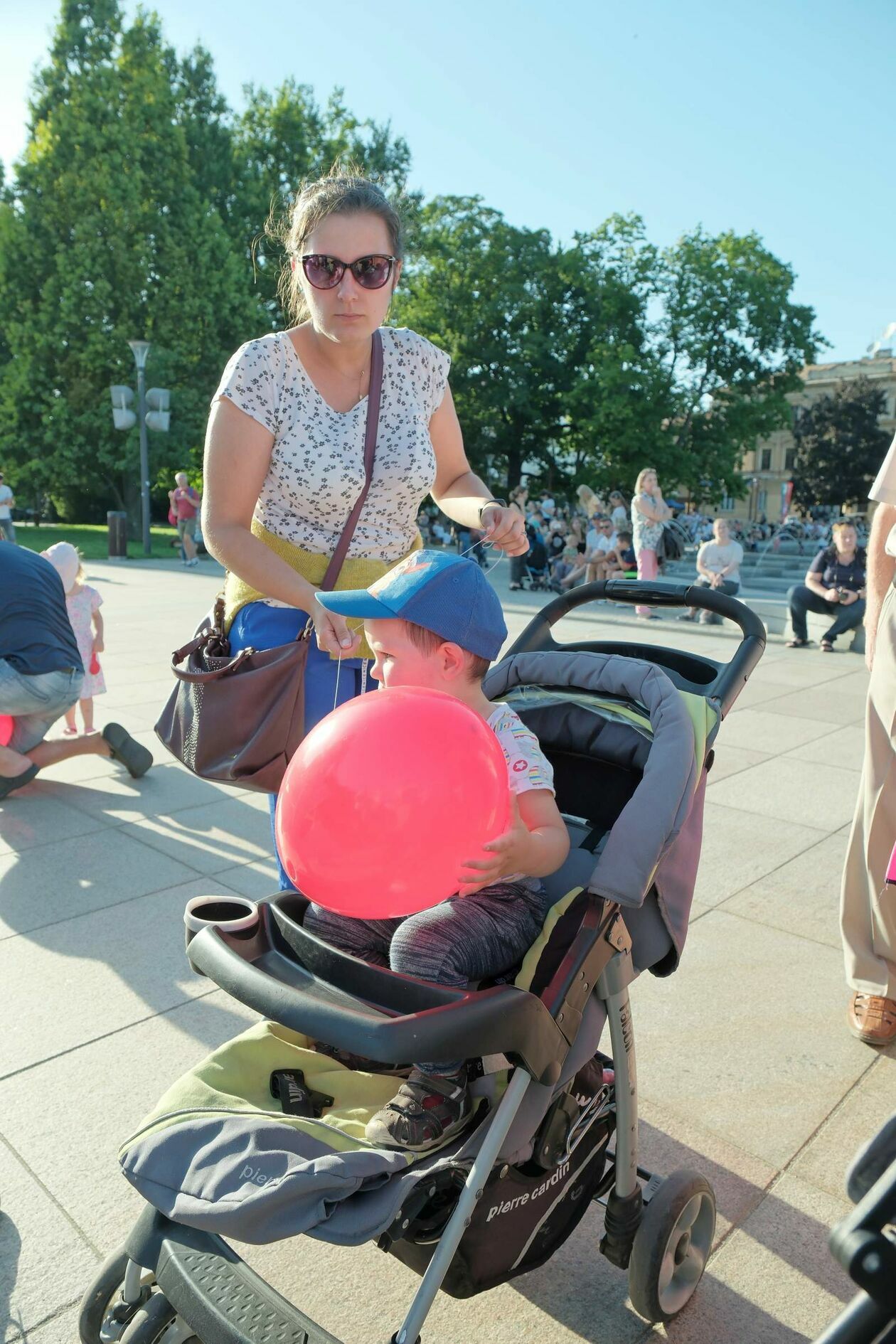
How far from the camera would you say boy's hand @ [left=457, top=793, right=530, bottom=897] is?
1.54 m

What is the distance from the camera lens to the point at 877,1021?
3010 millimetres

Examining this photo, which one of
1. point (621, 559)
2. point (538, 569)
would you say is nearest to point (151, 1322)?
point (621, 559)

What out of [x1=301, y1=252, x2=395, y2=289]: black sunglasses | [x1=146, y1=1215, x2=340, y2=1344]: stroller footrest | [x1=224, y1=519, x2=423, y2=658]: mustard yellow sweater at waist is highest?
[x1=301, y1=252, x2=395, y2=289]: black sunglasses

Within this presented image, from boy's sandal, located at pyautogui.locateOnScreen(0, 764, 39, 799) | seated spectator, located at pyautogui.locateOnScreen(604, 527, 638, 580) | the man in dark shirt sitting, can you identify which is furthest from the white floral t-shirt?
seated spectator, located at pyautogui.locateOnScreen(604, 527, 638, 580)

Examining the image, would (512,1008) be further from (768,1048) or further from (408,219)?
(408,219)

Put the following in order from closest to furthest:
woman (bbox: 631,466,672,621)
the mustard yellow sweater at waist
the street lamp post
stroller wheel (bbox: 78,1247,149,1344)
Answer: stroller wheel (bbox: 78,1247,149,1344) < the mustard yellow sweater at waist < woman (bbox: 631,466,672,621) < the street lamp post

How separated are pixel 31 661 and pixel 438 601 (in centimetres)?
374

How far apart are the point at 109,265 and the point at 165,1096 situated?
29843 mm

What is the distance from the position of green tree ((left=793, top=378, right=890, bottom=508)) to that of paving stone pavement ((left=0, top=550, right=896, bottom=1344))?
64.9 meters

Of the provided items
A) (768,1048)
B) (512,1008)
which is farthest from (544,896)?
(768,1048)

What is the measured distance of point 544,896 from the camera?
1948 millimetres

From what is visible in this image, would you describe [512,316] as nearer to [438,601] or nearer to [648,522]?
[648,522]

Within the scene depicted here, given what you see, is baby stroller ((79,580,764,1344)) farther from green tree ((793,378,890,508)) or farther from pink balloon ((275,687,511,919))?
green tree ((793,378,890,508))

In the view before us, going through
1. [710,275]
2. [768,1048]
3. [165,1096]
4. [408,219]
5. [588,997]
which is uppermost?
[710,275]
